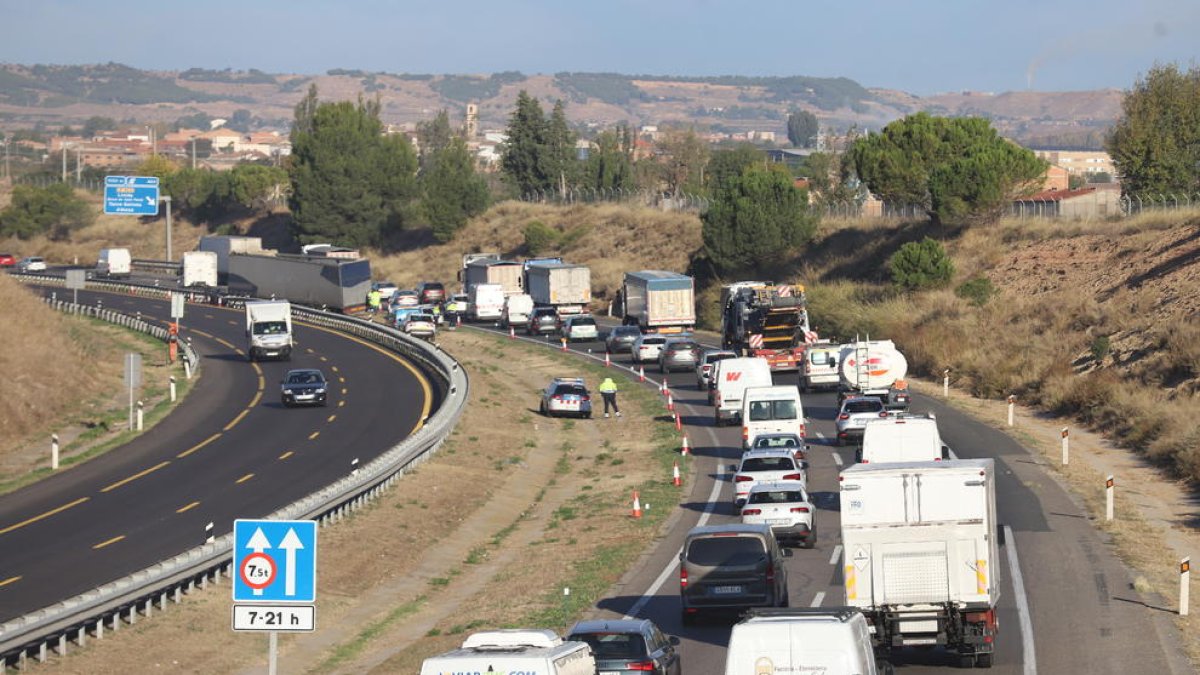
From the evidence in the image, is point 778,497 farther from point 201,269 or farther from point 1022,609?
point 201,269

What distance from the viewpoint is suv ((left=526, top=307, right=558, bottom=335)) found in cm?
9062

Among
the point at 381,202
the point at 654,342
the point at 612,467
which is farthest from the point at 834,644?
the point at 381,202

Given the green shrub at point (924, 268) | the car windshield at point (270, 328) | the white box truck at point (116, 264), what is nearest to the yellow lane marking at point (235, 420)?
the car windshield at point (270, 328)

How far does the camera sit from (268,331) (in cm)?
7650

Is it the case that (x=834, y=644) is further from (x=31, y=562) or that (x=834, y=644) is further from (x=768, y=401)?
(x=768, y=401)

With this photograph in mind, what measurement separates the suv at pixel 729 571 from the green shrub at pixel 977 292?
54.3 meters

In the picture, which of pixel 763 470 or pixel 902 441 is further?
pixel 763 470

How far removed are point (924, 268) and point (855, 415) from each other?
3546cm

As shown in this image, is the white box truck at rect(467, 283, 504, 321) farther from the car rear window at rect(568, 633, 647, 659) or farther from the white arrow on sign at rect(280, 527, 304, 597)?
the white arrow on sign at rect(280, 527, 304, 597)

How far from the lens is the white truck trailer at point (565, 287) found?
92.8m

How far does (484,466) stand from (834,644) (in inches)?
1292

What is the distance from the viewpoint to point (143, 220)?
183 meters

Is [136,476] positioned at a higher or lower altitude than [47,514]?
lower

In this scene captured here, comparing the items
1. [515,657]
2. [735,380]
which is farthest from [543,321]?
[515,657]
